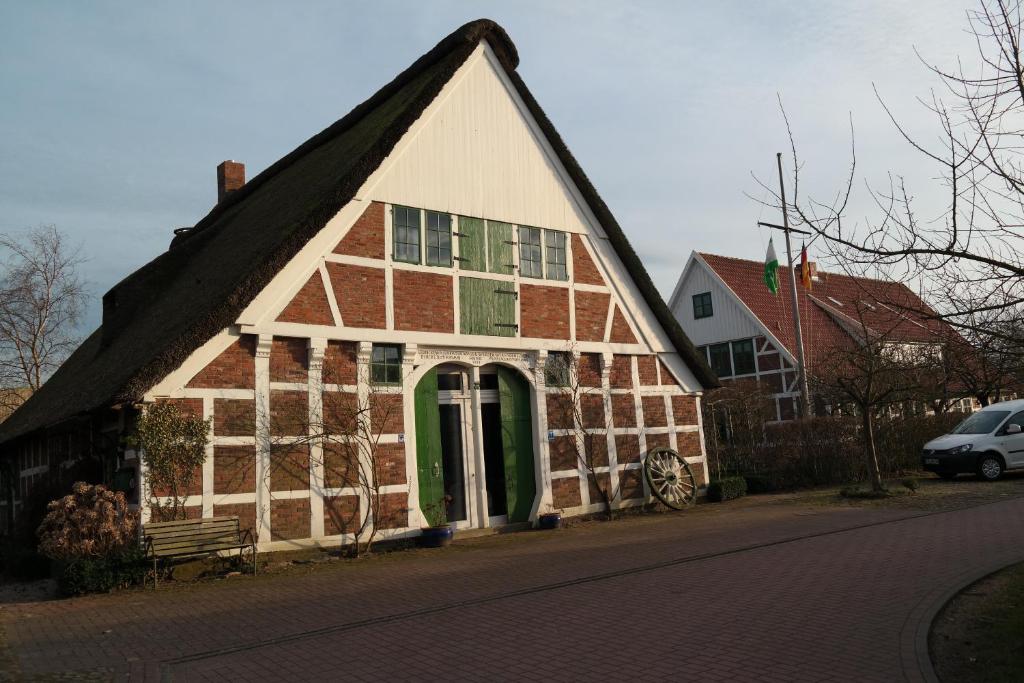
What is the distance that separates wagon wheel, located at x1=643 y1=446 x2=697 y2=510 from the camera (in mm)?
16547

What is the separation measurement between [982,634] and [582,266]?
36.2 ft

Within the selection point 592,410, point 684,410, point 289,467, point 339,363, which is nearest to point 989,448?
point 684,410

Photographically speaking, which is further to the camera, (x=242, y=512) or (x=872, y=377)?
(x=872, y=377)

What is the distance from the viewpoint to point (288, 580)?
35.0ft

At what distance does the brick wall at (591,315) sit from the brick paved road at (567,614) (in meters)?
5.00

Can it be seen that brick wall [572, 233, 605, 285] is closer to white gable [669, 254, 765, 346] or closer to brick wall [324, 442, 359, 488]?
brick wall [324, 442, 359, 488]

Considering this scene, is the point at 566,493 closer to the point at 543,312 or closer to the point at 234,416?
the point at 543,312

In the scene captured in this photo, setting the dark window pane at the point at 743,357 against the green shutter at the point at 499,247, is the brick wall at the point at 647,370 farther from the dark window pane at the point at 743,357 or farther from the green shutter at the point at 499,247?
the dark window pane at the point at 743,357

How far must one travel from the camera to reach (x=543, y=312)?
51.4ft

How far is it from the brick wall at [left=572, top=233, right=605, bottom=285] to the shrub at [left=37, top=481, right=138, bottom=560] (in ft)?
30.3

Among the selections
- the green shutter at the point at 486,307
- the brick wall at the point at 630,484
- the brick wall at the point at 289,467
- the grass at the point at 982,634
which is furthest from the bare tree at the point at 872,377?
the brick wall at the point at 289,467

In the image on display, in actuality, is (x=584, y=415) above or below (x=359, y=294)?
below

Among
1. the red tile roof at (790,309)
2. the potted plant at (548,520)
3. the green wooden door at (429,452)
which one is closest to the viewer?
the green wooden door at (429,452)

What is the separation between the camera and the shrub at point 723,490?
18.0m
